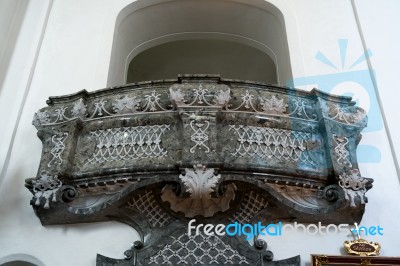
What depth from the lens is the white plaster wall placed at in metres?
4.40

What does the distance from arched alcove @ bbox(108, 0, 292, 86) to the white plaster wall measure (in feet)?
0.88

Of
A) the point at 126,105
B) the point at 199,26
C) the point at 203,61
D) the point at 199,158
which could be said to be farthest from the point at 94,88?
the point at 203,61

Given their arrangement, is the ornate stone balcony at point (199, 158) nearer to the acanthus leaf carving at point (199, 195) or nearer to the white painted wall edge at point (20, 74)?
the acanthus leaf carving at point (199, 195)

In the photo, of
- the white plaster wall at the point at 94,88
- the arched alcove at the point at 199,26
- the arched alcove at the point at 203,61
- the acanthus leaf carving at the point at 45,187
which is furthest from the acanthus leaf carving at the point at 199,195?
the arched alcove at the point at 203,61

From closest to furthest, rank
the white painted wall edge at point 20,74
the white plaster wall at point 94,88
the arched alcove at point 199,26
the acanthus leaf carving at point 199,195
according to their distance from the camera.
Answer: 1. the acanthus leaf carving at point 199,195
2. the white plaster wall at point 94,88
3. the white painted wall edge at point 20,74
4. the arched alcove at point 199,26

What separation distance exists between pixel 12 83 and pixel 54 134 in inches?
53.9

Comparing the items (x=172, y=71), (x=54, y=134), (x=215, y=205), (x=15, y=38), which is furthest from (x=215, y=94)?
(x=172, y=71)

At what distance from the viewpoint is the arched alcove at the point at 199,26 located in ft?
22.4

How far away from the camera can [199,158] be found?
166 inches

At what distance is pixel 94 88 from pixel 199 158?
79.5 inches

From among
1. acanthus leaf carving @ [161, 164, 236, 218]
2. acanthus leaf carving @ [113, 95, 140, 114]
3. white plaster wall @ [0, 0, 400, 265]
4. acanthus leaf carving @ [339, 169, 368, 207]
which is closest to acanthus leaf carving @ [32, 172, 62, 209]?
white plaster wall @ [0, 0, 400, 265]

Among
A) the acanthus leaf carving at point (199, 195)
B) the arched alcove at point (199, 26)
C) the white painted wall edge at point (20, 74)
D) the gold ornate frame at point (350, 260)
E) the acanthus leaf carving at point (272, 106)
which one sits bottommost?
the gold ornate frame at point (350, 260)

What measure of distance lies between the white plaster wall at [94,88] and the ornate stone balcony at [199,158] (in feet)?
0.68

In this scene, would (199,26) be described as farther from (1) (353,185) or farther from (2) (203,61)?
(1) (353,185)
